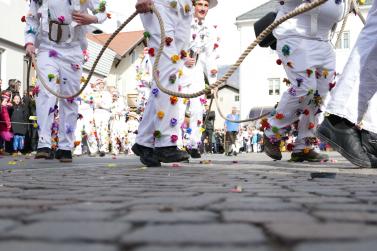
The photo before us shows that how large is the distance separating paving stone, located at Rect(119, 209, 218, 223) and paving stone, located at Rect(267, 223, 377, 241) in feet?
0.70

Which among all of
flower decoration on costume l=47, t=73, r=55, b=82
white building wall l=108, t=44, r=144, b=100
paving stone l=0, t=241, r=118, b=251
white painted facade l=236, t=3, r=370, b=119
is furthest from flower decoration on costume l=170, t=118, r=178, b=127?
white painted facade l=236, t=3, r=370, b=119

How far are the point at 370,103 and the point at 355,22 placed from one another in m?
36.9

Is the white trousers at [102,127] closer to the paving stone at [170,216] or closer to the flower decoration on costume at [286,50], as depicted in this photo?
the flower decoration on costume at [286,50]

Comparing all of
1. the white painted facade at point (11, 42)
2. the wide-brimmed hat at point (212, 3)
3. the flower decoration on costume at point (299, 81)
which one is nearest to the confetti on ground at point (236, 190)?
the flower decoration on costume at point (299, 81)

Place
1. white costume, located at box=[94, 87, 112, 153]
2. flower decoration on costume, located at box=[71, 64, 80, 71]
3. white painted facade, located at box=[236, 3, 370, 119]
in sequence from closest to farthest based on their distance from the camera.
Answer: flower decoration on costume, located at box=[71, 64, 80, 71] → white costume, located at box=[94, 87, 112, 153] → white painted facade, located at box=[236, 3, 370, 119]

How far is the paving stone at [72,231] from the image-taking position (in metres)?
1.29

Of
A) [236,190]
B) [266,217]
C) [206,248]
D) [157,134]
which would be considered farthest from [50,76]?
[206,248]

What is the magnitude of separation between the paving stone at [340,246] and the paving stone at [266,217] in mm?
319

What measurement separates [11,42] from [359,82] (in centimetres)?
1544

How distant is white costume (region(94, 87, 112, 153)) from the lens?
13008 mm

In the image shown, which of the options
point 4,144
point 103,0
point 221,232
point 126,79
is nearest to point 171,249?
point 221,232

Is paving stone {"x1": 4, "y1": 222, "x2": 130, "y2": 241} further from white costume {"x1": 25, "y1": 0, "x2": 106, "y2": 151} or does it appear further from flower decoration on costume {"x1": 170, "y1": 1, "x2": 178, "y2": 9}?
white costume {"x1": 25, "y1": 0, "x2": 106, "y2": 151}

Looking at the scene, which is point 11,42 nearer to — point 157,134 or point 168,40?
point 168,40

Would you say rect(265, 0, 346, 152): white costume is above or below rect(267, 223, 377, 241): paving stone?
above
